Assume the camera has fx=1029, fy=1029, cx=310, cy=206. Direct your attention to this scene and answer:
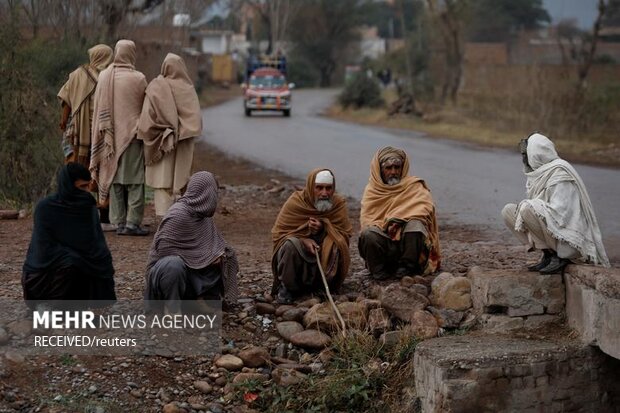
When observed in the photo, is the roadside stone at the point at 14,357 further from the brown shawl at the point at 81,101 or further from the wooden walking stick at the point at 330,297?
the brown shawl at the point at 81,101

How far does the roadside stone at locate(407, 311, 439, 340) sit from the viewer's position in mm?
6516

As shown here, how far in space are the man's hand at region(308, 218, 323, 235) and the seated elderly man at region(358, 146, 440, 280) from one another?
35 centimetres

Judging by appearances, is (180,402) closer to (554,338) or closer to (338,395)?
(338,395)

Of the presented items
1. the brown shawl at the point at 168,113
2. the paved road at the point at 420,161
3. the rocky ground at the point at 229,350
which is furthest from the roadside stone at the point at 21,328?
the paved road at the point at 420,161

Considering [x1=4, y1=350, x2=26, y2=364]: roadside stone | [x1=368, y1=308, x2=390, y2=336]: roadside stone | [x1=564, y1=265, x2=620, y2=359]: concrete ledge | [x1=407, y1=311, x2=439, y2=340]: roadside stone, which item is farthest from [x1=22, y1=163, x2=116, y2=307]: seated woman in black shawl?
[x1=564, y1=265, x2=620, y2=359]: concrete ledge

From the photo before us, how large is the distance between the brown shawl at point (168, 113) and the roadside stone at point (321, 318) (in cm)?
271

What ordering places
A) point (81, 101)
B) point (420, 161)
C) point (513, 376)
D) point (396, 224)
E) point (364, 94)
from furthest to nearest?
1. point (364, 94)
2. point (420, 161)
3. point (81, 101)
4. point (396, 224)
5. point (513, 376)

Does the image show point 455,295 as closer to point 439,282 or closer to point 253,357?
point 439,282

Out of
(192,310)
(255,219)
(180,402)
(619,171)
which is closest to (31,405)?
(180,402)

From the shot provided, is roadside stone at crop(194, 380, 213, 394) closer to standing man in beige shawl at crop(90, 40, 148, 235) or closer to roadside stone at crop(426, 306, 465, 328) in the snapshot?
roadside stone at crop(426, 306, 465, 328)

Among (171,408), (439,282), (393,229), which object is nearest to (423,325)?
(439,282)

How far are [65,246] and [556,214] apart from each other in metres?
3.03

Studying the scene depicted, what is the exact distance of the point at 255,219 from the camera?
10.6 metres

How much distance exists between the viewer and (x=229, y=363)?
627cm
